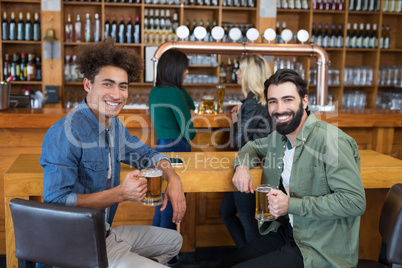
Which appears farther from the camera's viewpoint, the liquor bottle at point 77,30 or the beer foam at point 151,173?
the liquor bottle at point 77,30

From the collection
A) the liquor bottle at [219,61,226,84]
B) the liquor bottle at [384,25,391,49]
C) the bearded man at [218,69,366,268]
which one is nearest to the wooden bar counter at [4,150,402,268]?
the bearded man at [218,69,366,268]

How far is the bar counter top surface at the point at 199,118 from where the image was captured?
9.58 feet

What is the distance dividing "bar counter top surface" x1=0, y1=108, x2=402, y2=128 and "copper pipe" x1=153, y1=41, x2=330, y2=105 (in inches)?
12.9

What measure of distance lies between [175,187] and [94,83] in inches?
20.1

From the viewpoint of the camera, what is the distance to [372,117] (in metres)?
3.24

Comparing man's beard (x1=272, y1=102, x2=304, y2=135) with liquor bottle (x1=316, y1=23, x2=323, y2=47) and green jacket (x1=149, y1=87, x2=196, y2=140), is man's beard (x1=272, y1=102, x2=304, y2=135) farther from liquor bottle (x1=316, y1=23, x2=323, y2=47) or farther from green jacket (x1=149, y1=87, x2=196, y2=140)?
liquor bottle (x1=316, y1=23, x2=323, y2=47)

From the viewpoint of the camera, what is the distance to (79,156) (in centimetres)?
148

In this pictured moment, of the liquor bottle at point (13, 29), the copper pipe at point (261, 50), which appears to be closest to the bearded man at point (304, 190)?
the copper pipe at point (261, 50)

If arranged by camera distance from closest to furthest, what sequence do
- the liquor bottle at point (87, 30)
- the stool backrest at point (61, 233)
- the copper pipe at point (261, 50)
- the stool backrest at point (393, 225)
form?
the stool backrest at point (61, 233) < the stool backrest at point (393, 225) < the copper pipe at point (261, 50) < the liquor bottle at point (87, 30)

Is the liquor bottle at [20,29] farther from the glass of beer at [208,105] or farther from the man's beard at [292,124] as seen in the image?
the man's beard at [292,124]

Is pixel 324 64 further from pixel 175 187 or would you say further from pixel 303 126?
pixel 175 187

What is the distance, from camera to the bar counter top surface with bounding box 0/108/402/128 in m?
A: 2.92

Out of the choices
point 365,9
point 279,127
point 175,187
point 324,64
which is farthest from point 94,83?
point 365,9

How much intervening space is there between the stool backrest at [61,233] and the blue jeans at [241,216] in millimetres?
1378
